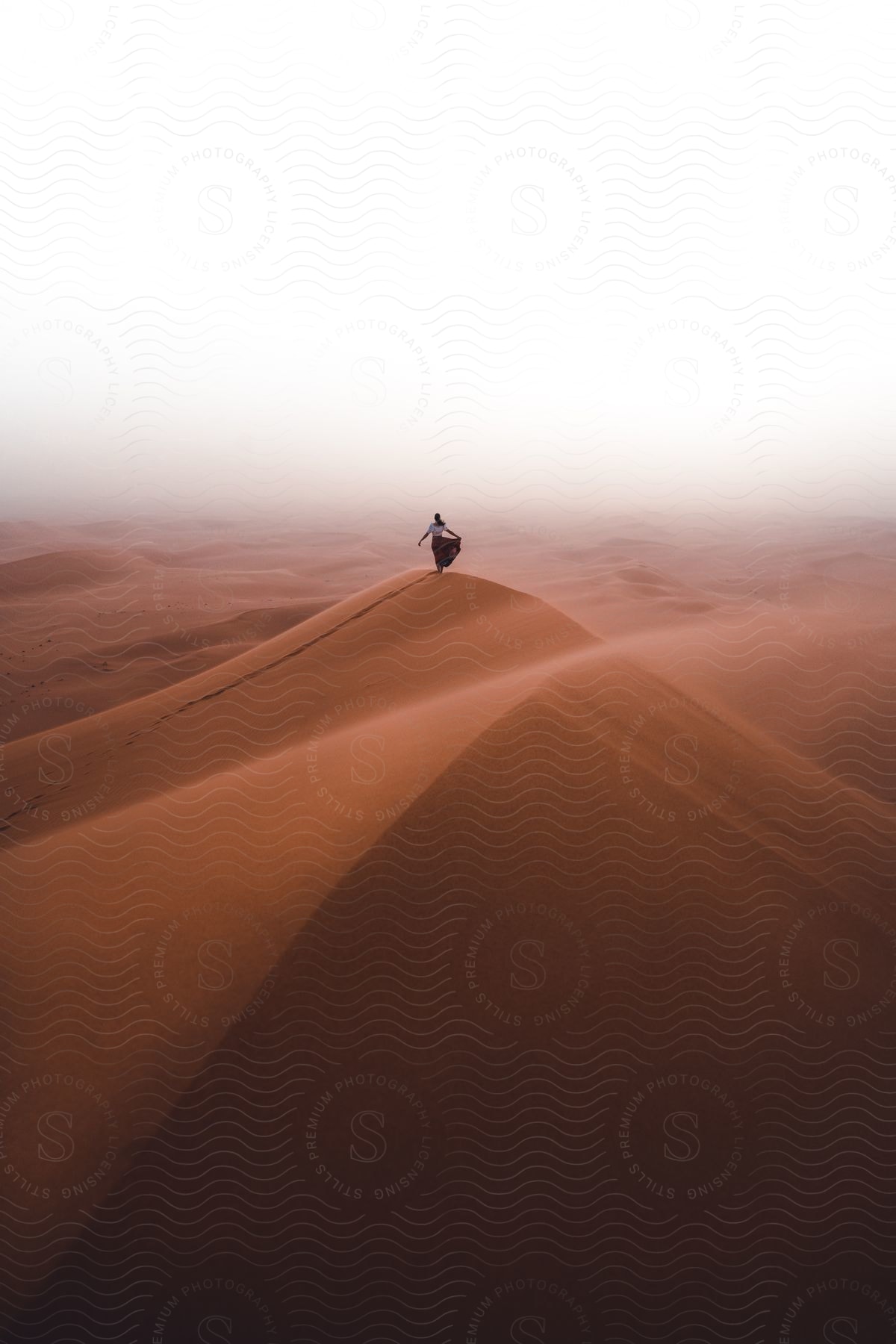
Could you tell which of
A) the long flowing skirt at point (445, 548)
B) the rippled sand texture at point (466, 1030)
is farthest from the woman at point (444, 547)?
the rippled sand texture at point (466, 1030)

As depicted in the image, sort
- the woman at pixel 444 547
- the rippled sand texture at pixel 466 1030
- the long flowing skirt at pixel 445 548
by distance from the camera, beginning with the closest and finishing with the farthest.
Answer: the rippled sand texture at pixel 466 1030
the woman at pixel 444 547
the long flowing skirt at pixel 445 548

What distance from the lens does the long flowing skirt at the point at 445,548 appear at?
30.9 feet

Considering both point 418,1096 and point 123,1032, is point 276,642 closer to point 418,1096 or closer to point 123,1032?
point 123,1032

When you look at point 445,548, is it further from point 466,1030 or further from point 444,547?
point 466,1030

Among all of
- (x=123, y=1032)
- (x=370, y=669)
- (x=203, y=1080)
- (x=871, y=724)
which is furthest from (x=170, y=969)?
(x=871, y=724)

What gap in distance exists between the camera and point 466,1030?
4555 mm

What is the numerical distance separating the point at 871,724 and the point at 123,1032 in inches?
315

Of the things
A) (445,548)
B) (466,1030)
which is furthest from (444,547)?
(466,1030)

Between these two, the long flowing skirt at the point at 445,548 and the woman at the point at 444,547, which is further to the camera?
the long flowing skirt at the point at 445,548

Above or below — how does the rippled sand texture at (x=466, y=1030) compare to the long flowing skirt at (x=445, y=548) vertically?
below

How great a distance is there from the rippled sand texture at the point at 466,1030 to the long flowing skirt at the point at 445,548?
8.60 feet

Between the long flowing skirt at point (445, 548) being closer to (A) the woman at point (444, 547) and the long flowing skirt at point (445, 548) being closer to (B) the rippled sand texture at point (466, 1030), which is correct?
(A) the woman at point (444, 547)

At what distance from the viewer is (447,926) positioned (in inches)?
195

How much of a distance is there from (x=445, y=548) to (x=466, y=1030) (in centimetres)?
646
